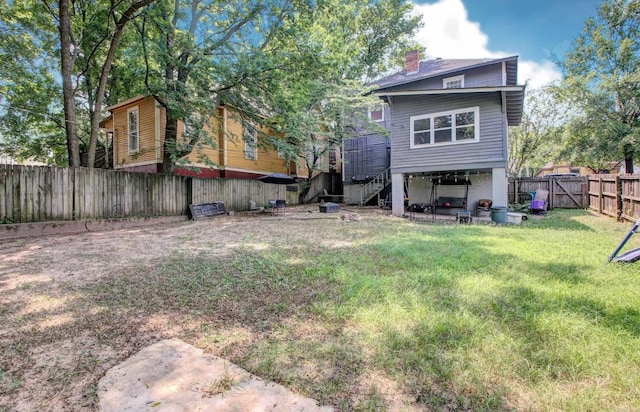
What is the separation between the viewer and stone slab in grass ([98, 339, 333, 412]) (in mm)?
1747

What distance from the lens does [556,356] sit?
7.37ft

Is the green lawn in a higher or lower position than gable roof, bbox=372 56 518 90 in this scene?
lower

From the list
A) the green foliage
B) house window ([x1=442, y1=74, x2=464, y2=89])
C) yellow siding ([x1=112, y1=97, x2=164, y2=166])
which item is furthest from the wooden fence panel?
yellow siding ([x1=112, y1=97, x2=164, y2=166])

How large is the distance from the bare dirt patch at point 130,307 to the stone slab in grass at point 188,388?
11 cm

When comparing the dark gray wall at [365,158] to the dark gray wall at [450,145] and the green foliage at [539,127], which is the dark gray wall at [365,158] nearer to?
the dark gray wall at [450,145]

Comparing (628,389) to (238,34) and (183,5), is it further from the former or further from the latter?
(183,5)

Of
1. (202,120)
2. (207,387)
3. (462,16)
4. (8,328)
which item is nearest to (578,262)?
(207,387)

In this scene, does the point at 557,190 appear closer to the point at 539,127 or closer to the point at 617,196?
the point at 617,196

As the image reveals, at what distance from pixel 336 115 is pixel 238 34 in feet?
22.0

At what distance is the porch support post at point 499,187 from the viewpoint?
10578mm

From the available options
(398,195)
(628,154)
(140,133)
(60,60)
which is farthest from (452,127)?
(60,60)

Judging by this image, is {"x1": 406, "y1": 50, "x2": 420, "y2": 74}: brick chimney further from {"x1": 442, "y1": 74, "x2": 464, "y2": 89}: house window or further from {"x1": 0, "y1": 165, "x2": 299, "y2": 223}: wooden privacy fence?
{"x1": 0, "y1": 165, "x2": 299, "y2": 223}: wooden privacy fence

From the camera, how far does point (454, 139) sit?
1151 centimetres

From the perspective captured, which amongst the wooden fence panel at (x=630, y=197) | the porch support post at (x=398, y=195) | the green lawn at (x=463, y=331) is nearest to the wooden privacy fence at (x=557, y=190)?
the wooden fence panel at (x=630, y=197)
